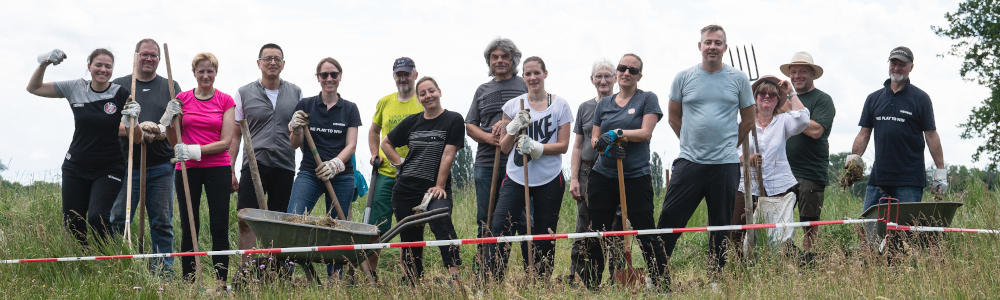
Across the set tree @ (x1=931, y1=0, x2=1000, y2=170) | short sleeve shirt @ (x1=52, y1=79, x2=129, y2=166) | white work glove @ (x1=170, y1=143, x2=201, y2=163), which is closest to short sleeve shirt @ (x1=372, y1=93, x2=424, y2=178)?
white work glove @ (x1=170, y1=143, x2=201, y2=163)

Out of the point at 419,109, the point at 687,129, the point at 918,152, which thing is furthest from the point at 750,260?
the point at 419,109

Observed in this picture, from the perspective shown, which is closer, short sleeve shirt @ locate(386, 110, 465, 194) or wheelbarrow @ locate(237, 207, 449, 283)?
wheelbarrow @ locate(237, 207, 449, 283)

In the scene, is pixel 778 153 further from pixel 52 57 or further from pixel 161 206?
pixel 52 57

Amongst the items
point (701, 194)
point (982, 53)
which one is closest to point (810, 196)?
point (701, 194)

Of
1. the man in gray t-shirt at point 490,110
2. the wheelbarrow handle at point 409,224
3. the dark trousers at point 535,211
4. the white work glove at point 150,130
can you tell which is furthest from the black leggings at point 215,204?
the dark trousers at point 535,211

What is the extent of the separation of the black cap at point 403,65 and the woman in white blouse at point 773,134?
9.21 feet

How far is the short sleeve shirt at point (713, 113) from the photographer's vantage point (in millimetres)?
5086

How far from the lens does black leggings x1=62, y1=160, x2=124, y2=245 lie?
18.6ft

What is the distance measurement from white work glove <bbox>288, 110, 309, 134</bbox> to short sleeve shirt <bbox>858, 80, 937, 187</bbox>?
4635 mm

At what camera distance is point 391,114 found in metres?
6.38

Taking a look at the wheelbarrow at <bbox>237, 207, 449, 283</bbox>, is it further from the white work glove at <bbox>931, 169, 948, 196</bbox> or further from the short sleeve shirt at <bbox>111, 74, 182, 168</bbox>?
the white work glove at <bbox>931, 169, 948, 196</bbox>

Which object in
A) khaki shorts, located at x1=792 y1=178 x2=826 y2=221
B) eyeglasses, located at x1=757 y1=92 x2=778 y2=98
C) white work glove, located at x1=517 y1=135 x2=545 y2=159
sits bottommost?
khaki shorts, located at x1=792 y1=178 x2=826 y2=221

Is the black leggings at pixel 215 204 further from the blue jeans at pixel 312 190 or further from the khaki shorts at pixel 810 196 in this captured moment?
the khaki shorts at pixel 810 196

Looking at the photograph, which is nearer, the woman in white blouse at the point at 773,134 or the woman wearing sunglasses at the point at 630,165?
the woman wearing sunglasses at the point at 630,165
